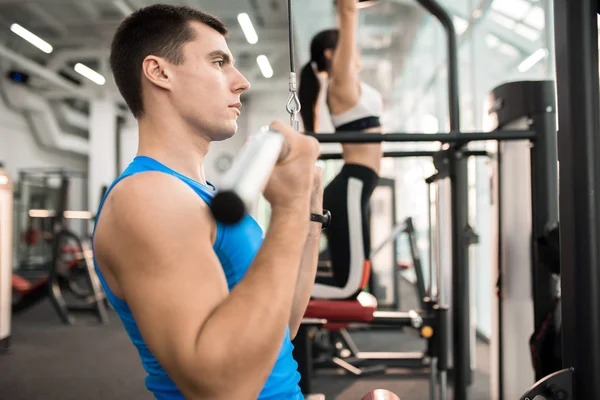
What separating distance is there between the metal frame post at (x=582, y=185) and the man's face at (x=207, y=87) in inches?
26.3

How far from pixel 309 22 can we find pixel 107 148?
19.0ft

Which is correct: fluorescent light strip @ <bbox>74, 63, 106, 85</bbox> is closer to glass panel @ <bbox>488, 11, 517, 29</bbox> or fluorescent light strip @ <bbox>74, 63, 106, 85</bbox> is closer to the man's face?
glass panel @ <bbox>488, 11, 517, 29</bbox>

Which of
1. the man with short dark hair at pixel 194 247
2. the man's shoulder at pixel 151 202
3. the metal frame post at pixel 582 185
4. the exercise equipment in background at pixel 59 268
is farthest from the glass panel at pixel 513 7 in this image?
the exercise equipment in background at pixel 59 268

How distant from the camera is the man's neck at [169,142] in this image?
0.87 m

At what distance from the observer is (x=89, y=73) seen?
8.60 m

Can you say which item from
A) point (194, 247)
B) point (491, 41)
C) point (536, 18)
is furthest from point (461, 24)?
point (194, 247)

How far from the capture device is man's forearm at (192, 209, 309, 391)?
1.93 ft

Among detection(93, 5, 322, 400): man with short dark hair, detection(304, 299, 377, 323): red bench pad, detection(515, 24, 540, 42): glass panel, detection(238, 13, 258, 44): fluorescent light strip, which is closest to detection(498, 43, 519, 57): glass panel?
detection(515, 24, 540, 42): glass panel

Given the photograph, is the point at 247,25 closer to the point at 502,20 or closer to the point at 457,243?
the point at 502,20

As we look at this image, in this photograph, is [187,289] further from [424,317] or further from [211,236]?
[424,317]

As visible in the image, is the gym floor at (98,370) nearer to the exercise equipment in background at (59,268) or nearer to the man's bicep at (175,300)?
the exercise equipment in background at (59,268)

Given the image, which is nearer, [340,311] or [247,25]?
[340,311]

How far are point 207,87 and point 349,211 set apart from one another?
1.25 meters

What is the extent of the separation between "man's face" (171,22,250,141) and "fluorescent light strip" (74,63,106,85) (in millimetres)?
8259
